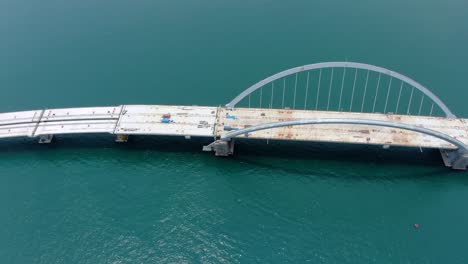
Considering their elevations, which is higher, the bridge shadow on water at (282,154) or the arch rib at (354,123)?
the arch rib at (354,123)

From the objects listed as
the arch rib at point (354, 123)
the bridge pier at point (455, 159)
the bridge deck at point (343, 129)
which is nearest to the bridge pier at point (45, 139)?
the bridge deck at point (343, 129)

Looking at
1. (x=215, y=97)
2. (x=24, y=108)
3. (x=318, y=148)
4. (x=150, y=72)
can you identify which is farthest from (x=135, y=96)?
(x=318, y=148)

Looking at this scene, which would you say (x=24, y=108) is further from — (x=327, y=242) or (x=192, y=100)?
(x=327, y=242)

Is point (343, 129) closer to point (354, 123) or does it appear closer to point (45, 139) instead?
point (354, 123)

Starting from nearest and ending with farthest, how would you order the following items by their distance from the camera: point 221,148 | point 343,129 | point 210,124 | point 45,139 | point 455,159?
1. point 455,159
2. point 221,148
3. point 343,129
4. point 210,124
5. point 45,139

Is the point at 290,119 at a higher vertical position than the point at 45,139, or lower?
higher

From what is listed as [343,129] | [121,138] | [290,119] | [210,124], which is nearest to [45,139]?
[121,138]

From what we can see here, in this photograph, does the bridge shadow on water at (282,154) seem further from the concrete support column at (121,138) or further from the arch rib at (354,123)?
the arch rib at (354,123)

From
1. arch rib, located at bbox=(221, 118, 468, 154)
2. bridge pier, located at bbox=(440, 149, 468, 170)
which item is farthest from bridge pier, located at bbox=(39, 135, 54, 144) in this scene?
bridge pier, located at bbox=(440, 149, 468, 170)
